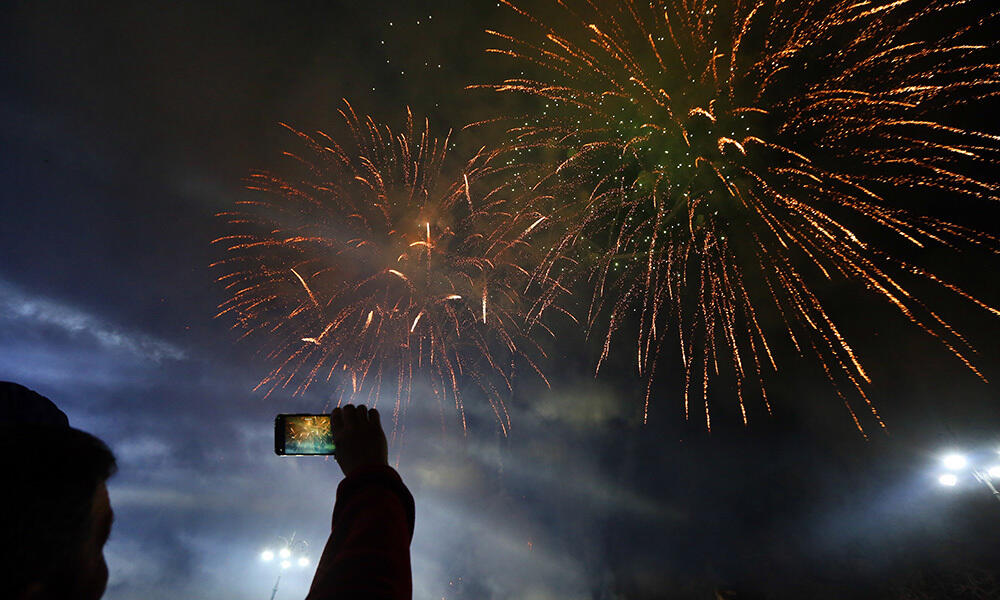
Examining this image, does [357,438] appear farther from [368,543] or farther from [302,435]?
[302,435]

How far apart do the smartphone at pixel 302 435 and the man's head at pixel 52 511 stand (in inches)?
96.9

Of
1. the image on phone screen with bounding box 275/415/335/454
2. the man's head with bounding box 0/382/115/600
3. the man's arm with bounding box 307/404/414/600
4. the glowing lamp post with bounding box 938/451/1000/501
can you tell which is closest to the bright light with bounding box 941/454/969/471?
the glowing lamp post with bounding box 938/451/1000/501

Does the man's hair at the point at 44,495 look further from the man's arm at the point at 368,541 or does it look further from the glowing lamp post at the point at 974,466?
the glowing lamp post at the point at 974,466

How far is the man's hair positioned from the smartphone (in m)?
2.52

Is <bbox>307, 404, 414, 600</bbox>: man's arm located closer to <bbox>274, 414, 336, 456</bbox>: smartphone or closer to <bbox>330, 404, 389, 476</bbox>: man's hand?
<bbox>330, 404, 389, 476</bbox>: man's hand

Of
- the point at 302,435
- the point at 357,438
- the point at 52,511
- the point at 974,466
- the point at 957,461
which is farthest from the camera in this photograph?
the point at 974,466

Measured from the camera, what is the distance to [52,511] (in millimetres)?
1010

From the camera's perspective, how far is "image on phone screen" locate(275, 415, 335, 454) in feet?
11.6

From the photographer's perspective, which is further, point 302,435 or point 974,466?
point 974,466

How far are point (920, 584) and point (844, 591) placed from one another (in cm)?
1201

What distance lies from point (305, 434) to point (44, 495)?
9.18ft

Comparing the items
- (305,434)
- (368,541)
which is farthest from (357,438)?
(305,434)

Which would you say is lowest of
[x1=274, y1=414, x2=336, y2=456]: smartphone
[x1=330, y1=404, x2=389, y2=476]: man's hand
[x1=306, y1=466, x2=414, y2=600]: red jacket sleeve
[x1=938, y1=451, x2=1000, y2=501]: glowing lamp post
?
[x1=306, y1=466, x2=414, y2=600]: red jacket sleeve

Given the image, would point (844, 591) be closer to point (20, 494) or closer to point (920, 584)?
point (920, 584)
